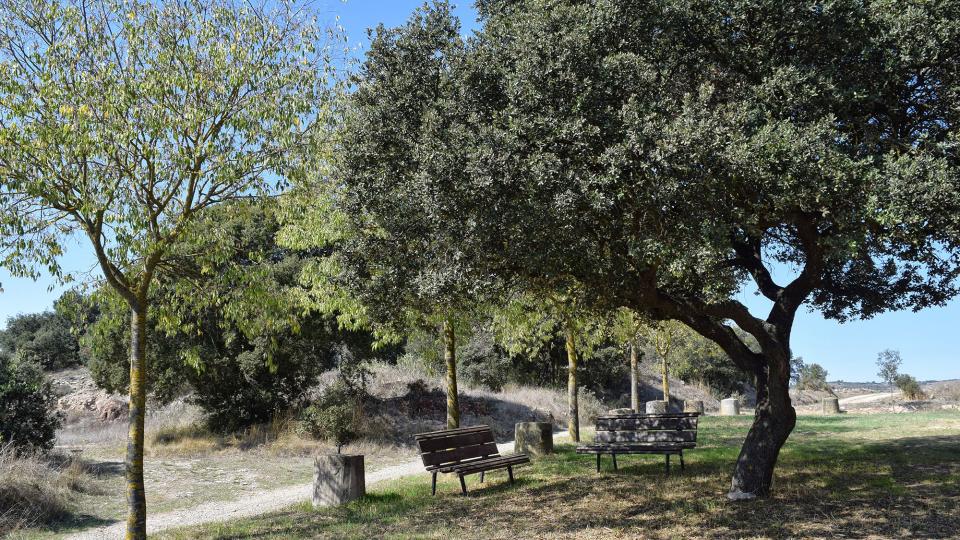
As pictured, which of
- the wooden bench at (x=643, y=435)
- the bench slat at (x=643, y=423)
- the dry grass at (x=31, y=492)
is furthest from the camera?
the bench slat at (x=643, y=423)

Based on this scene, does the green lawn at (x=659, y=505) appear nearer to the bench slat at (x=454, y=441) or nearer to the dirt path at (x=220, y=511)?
the bench slat at (x=454, y=441)

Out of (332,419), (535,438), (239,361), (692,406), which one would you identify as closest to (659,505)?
(535,438)

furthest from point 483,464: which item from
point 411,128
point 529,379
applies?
point 529,379

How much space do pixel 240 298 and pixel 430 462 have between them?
4.03 meters

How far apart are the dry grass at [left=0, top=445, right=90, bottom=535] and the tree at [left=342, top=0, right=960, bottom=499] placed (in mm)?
7625

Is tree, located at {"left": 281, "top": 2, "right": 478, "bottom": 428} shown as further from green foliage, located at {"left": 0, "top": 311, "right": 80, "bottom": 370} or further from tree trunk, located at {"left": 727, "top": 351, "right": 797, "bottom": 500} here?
green foliage, located at {"left": 0, "top": 311, "right": 80, "bottom": 370}

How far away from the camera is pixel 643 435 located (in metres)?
11.6

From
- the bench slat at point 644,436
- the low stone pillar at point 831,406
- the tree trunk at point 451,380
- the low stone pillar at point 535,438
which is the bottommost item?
the low stone pillar at point 831,406

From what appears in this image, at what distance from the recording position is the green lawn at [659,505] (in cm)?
760

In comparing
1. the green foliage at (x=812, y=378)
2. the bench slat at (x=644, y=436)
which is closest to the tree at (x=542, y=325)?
the bench slat at (x=644, y=436)

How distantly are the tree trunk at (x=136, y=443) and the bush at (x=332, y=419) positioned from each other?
10687 millimetres

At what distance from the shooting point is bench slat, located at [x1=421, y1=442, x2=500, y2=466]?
10.6m

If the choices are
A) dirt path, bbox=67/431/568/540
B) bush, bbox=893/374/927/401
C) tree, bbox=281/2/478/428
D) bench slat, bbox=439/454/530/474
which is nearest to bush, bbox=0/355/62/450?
dirt path, bbox=67/431/568/540

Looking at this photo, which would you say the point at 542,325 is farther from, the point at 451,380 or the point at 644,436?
the point at 644,436
